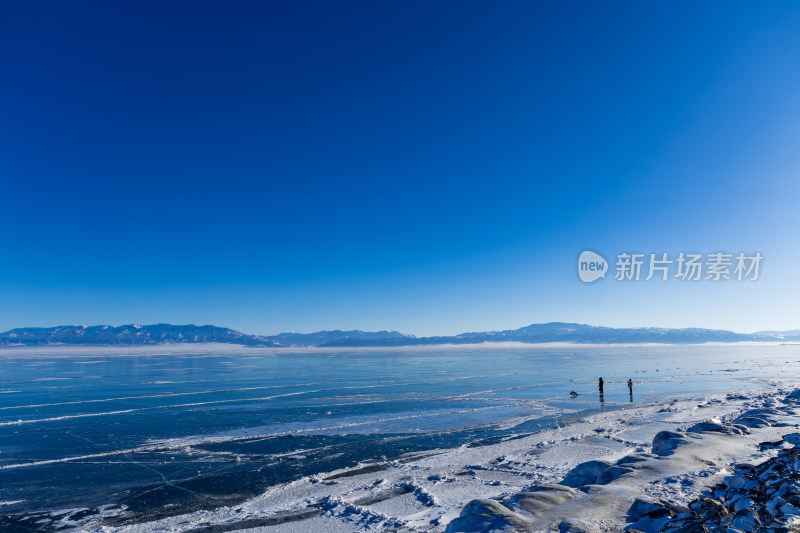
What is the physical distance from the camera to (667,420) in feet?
56.3

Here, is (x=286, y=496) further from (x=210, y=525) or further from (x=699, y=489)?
(x=699, y=489)

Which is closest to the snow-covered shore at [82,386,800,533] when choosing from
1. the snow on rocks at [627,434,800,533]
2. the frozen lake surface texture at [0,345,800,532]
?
the frozen lake surface texture at [0,345,800,532]

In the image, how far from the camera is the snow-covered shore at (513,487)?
23.2 ft

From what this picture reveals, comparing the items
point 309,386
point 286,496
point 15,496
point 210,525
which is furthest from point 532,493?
point 309,386

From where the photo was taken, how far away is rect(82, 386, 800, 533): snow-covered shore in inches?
278

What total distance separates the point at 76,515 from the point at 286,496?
397 cm

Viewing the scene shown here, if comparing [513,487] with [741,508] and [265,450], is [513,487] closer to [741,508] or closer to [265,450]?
[741,508]

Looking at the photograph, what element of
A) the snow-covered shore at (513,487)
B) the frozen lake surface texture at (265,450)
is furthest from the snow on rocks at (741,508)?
the frozen lake surface texture at (265,450)

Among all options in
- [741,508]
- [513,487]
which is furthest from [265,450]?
[741,508]

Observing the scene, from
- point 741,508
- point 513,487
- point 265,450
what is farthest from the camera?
point 265,450

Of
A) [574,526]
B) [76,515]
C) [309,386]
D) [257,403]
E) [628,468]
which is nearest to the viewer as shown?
[574,526]

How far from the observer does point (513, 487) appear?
9.22 metres

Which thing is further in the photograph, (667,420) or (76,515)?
(667,420)

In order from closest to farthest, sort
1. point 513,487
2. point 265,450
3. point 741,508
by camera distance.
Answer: point 741,508 → point 513,487 → point 265,450
